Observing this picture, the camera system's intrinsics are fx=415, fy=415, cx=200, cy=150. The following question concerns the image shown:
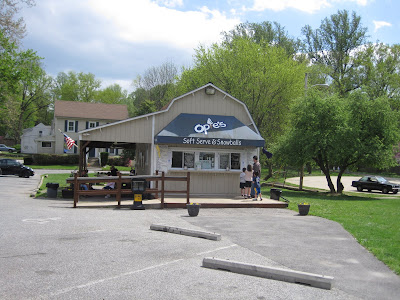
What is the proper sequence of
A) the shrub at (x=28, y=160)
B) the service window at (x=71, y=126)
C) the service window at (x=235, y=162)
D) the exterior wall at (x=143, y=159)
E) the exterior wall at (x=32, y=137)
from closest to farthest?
the service window at (x=235, y=162), the exterior wall at (x=143, y=159), the shrub at (x=28, y=160), the service window at (x=71, y=126), the exterior wall at (x=32, y=137)

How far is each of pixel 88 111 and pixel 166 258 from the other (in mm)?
55398

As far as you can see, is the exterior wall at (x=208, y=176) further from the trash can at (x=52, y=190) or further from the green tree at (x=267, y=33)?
the green tree at (x=267, y=33)

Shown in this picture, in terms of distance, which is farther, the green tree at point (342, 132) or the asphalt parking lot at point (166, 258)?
the green tree at point (342, 132)

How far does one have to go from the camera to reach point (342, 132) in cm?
2505

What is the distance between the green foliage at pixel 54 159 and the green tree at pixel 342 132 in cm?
3268

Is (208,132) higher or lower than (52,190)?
higher

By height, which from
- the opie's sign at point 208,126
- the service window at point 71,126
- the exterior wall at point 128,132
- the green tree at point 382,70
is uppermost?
the green tree at point 382,70

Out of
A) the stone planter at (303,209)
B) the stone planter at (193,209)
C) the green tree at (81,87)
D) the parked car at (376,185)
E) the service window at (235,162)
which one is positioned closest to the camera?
the stone planter at (193,209)

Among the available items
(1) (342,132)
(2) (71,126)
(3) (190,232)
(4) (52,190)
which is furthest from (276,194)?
→ (2) (71,126)

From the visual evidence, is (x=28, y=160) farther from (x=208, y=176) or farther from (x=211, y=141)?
(x=211, y=141)

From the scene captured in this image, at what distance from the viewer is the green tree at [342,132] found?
25516 mm

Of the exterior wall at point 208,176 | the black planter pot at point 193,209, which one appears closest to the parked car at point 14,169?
the exterior wall at point 208,176

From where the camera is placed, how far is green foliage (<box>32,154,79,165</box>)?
1986 inches

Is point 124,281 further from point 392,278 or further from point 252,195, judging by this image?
point 252,195
